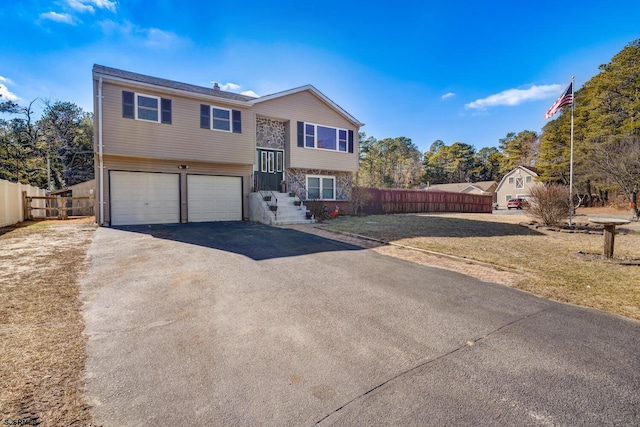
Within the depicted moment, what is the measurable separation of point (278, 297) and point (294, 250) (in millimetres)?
3074

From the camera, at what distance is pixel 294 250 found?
7.12m

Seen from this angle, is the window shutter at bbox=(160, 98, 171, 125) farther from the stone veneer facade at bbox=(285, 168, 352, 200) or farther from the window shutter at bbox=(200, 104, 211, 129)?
the stone veneer facade at bbox=(285, 168, 352, 200)

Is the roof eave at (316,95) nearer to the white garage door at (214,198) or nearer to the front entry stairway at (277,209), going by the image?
the white garage door at (214,198)

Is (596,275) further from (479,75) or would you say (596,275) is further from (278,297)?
(479,75)

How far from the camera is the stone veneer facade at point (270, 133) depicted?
1523 cm

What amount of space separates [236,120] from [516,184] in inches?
1720

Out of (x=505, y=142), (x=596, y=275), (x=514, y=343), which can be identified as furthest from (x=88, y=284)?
(x=505, y=142)

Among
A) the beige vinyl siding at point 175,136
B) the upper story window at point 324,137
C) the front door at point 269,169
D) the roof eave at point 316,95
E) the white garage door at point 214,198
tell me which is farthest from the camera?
the upper story window at point 324,137

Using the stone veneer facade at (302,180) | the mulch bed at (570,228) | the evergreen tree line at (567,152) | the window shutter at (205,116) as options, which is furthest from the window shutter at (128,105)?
the evergreen tree line at (567,152)

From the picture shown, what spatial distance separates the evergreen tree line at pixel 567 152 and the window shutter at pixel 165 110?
26081mm

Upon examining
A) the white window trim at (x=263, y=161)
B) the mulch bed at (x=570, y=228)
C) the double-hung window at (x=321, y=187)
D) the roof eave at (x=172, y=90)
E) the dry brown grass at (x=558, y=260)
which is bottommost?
the dry brown grass at (x=558, y=260)

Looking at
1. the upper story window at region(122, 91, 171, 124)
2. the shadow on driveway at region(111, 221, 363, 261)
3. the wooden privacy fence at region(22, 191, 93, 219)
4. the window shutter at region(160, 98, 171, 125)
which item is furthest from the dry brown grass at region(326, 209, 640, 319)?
the wooden privacy fence at region(22, 191, 93, 219)

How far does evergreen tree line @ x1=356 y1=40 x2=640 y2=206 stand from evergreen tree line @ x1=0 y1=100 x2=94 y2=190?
3938cm

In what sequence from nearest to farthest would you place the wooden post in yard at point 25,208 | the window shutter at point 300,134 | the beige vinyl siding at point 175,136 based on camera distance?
1. the beige vinyl siding at point 175,136
2. the wooden post in yard at point 25,208
3. the window shutter at point 300,134
